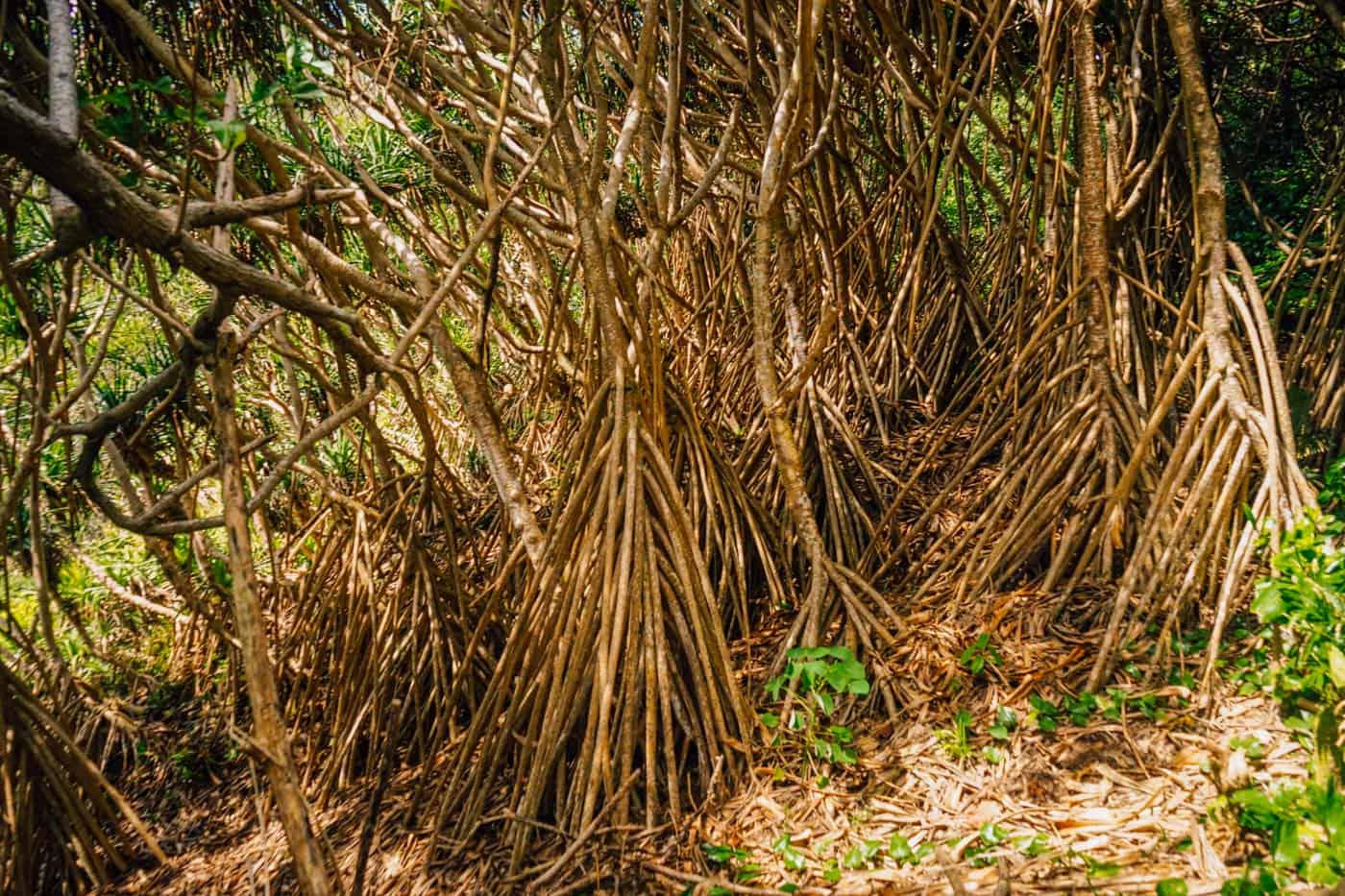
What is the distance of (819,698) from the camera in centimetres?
223

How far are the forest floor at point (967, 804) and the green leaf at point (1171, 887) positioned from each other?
0.10 meters

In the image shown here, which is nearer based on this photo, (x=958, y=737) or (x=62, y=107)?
(x=62, y=107)

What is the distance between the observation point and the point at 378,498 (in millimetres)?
3135

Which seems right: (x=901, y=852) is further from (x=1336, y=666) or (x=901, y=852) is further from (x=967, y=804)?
(x=1336, y=666)

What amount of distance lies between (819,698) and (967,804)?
0.44m

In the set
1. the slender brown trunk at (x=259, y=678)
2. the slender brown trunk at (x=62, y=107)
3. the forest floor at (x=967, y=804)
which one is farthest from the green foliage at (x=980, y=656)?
the slender brown trunk at (x=62, y=107)

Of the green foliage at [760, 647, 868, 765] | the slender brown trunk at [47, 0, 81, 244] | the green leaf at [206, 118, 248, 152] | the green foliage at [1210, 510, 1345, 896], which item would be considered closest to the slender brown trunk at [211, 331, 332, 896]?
the slender brown trunk at [47, 0, 81, 244]

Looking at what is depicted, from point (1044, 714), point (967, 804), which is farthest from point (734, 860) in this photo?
point (1044, 714)

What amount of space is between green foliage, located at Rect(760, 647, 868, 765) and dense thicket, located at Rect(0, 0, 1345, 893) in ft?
0.33

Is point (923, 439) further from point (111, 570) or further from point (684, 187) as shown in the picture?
point (111, 570)

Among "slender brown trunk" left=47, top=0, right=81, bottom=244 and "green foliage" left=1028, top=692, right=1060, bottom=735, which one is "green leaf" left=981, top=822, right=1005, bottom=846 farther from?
"slender brown trunk" left=47, top=0, right=81, bottom=244

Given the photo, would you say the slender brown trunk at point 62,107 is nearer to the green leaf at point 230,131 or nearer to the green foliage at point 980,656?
the green leaf at point 230,131

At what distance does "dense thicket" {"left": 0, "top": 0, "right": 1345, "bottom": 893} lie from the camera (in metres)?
1.95

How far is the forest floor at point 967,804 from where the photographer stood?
1.62 meters
